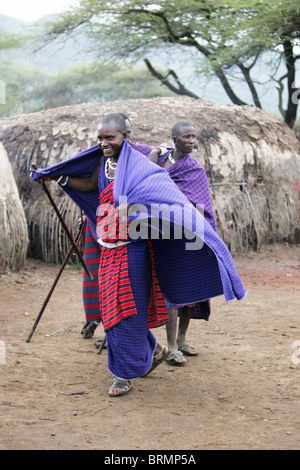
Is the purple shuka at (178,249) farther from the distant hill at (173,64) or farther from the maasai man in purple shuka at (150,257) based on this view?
the distant hill at (173,64)

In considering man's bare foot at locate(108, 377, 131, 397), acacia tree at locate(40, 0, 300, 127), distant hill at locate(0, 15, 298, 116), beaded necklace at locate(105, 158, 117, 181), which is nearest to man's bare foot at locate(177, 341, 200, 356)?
man's bare foot at locate(108, 377, 131, 397)

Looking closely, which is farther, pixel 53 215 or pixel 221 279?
pixel 53 215

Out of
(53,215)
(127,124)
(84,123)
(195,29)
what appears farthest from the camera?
(195,29)

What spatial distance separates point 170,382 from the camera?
4.12 m

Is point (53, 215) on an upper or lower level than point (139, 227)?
lower

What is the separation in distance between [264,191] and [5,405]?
6.84 metres

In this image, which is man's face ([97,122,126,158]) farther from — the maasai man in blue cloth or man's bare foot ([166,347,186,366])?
man's bare foot ([166,347,186,366])

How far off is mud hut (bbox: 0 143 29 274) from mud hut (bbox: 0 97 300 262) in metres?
0.60

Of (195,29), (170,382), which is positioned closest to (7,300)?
(170,382)

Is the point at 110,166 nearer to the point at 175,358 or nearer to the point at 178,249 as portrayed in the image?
the point at 178,249

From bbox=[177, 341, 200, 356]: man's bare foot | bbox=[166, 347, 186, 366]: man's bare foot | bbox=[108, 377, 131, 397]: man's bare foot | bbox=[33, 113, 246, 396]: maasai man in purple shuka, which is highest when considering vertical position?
bbox=[33, 113, 246, 396]: maasai man in purple shuka

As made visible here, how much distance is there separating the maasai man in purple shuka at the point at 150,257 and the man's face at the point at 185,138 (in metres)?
0.81

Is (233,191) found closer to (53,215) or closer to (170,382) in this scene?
(53,215)

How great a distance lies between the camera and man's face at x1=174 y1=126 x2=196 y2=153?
4.65 meters
